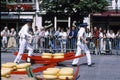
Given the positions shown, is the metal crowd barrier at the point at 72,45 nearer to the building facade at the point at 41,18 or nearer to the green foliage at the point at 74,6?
the green foliage at the point at 74,6

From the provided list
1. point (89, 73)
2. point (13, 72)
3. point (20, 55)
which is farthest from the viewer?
point (20, 55)

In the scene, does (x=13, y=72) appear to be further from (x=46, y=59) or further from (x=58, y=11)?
(x=58, y=11)

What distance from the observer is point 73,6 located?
40.9 metres

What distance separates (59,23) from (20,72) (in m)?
39.8

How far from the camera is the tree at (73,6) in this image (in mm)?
40656

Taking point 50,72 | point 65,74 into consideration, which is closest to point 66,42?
point 65,74

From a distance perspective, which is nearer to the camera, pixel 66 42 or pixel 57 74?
pixel 57 74

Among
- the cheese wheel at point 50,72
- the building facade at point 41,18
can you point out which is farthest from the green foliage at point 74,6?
the cheese wheel at point 50,72

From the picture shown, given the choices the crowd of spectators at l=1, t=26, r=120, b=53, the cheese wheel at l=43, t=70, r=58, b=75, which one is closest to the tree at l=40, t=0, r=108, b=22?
the crowd of spectators at l=1, t=26, r=120, b=53

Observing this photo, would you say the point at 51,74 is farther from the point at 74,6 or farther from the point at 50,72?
the point at 74,6

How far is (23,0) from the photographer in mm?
51062

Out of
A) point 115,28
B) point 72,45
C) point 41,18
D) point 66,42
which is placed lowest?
point 115,28

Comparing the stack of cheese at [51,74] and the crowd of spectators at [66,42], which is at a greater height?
the stack of cheese at [51,74]

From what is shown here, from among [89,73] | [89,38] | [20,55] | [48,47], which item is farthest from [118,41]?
[89,73]
